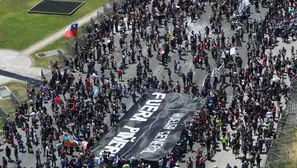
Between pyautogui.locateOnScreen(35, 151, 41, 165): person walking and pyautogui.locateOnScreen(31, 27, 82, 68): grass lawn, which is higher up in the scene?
pyautogui.locateOnScreen(31, 27, 82, 68): grass lawn

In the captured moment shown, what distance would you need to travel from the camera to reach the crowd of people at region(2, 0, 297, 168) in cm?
6962

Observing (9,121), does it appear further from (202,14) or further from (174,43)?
(202,14)

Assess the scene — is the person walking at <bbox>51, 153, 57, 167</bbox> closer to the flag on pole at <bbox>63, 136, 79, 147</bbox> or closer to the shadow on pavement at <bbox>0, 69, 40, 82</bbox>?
the flag on pole at <bbox>63, 136, 79, 147</bbox>

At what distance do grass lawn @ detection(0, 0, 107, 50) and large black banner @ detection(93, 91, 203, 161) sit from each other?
31.5m

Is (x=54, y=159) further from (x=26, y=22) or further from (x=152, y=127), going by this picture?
(x=26, y=22)

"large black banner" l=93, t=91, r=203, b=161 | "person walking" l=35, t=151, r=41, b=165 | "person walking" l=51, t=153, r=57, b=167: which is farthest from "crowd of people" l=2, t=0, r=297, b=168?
"large black banner" l=93, t=91, r=203, b=161

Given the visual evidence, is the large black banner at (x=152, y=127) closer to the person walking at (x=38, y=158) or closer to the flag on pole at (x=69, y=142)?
the flag on pole at (x=69, y=142)

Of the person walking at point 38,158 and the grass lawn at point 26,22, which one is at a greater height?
the grass lawn at point 26,22

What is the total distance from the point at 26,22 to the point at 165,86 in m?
37.4

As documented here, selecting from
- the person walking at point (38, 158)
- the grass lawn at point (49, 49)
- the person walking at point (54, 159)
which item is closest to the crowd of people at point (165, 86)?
the person walking at point (54, 159)

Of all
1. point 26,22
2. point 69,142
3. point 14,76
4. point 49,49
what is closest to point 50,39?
point 49,49

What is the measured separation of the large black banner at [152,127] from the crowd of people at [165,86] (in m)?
1.06

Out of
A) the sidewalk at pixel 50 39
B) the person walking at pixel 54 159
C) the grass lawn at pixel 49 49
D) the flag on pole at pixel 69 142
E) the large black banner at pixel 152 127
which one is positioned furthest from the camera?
the sidewalk at pixel 50 39

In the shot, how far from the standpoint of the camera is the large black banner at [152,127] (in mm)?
68125
